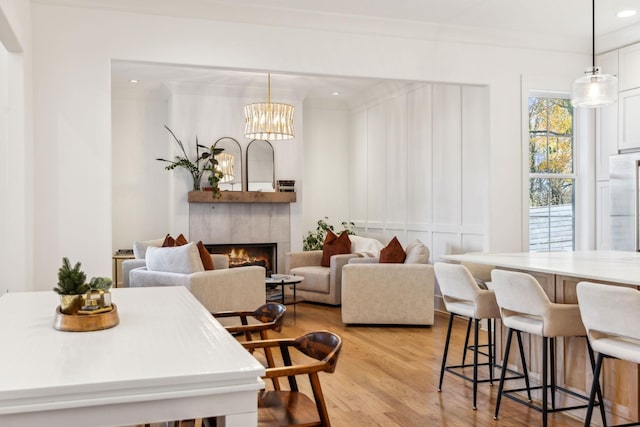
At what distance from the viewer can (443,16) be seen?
5.33 metres

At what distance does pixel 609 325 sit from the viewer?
2.70 meters

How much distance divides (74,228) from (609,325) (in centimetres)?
369

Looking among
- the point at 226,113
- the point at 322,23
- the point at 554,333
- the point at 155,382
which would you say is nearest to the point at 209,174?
the point at 226,113

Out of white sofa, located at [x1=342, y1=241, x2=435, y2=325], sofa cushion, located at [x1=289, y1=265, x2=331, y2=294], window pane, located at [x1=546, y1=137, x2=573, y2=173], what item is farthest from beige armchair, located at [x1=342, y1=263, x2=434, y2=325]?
window pane, located at [x1=546, y1=137, x2=573, y2=173]

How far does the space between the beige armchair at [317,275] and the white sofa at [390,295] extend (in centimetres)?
104

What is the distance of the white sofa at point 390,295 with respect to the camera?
20.2ft

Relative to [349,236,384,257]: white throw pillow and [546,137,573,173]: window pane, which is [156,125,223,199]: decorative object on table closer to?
[349,236,384,257]: white throw pillow

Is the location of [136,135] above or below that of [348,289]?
above

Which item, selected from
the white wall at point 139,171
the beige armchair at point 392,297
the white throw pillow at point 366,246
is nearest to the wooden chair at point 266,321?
the beige armchair at point 392,297

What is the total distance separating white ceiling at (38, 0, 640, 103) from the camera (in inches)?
194

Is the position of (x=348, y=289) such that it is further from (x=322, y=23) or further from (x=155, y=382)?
(x=155, y=382)

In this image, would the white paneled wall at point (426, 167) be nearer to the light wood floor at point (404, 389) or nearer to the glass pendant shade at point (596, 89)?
the light wood floor at point (404, 389)

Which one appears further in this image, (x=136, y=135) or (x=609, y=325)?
(x=136, y=135)

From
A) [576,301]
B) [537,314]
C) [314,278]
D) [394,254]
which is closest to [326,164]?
[314,278]
